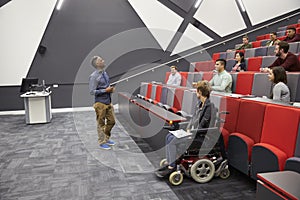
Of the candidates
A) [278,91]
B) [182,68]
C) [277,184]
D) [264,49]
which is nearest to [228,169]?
[278,91]

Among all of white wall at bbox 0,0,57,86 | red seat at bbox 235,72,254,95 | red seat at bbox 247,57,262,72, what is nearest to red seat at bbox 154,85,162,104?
red seat at bbox 235,72,254,95

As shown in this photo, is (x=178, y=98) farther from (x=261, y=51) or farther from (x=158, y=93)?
(x=261, y=51)

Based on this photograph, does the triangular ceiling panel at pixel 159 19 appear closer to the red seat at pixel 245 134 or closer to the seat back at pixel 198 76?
the seat back at pixel 198 76

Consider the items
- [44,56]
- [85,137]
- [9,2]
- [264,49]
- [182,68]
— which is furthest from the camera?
[182,68]

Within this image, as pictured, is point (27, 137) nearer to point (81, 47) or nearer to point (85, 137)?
point (85, 137)

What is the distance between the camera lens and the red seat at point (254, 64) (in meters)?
1.89

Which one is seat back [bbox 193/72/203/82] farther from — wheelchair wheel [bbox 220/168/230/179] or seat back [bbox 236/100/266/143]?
wheelchair wheel [bbox 220/168/230/179]

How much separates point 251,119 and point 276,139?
6.8 inches

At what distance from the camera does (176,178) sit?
110 centimetres

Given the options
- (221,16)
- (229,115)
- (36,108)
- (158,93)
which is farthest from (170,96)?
(221,16)

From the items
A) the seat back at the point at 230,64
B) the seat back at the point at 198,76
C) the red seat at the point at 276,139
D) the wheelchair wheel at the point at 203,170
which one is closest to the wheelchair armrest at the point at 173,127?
the wheelchair wheel at the point at 203,170

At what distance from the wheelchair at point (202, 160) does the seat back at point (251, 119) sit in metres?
0.10

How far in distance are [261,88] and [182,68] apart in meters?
1.89

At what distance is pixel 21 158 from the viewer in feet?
4.76
